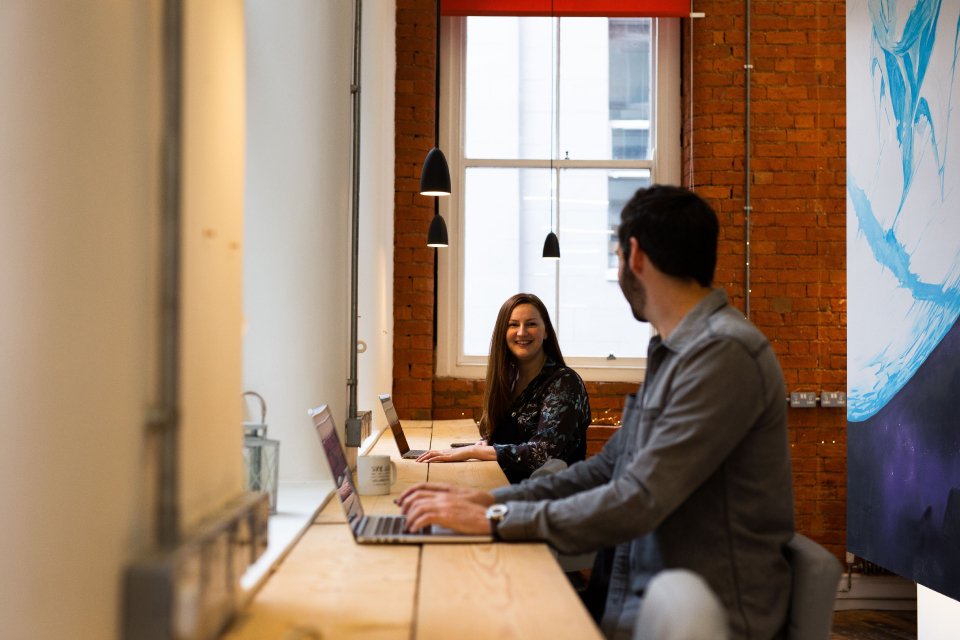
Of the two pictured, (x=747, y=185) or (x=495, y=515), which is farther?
(x=747, y=185)

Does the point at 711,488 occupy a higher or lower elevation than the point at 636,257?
lower

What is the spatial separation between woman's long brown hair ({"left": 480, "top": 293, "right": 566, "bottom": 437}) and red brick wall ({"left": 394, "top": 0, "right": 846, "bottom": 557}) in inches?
90.8

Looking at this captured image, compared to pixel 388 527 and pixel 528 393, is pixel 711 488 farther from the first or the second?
pixel 528 393

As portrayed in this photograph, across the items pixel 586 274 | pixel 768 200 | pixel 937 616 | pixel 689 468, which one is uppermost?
pixel 768 200

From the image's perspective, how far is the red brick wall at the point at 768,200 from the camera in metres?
6.36

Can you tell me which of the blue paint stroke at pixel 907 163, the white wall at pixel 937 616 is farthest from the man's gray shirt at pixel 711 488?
the white wall at pixel 937 616

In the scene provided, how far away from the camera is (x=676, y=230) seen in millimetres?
1942

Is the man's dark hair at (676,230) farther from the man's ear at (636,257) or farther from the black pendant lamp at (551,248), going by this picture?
the black pendant lamp at (551,248)

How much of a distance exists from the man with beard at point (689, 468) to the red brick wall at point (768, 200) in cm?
440

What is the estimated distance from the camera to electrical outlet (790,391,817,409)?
627cm

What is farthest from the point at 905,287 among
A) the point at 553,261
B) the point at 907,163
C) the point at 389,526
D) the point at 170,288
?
the point at 170,288

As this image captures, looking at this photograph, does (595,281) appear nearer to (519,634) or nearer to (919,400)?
(919,400)

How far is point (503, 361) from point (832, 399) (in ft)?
10.4

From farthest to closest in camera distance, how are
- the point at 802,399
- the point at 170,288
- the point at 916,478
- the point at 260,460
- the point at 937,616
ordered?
the point at 802,399 < the point at 937,616 < the point at 916,478 < the point at 260,460 < the point at 170,288
